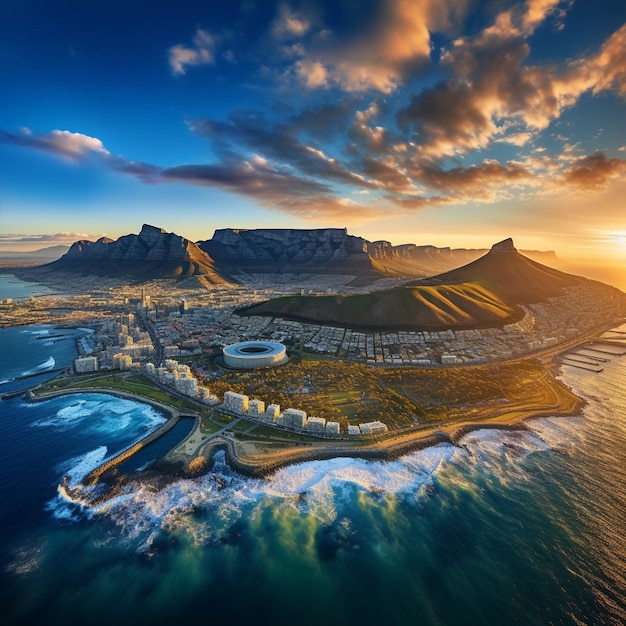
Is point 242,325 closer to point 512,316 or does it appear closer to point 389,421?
point 389,421

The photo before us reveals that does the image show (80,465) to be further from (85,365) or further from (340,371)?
(340,371)

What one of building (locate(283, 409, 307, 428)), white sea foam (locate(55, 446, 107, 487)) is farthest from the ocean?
building (locate(283, 409, 307, 428))

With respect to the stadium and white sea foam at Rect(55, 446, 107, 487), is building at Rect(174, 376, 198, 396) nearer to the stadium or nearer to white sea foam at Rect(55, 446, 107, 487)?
white sea foam at Rect(55, 446, 107, 487)

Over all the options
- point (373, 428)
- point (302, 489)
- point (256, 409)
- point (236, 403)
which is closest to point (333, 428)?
point (373, 428)

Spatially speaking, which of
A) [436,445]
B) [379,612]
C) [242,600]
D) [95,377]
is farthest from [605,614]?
[95,377]

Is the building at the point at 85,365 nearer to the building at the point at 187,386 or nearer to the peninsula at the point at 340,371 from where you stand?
the peninsula at the point at 340,371

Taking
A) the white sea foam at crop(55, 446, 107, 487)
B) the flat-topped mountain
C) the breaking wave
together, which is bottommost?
the white sea foam at crop(55, 446, 107, 487)

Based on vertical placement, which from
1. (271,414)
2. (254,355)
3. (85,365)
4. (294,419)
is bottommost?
(85,365)

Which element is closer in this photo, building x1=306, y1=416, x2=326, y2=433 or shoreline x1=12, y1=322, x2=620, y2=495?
shoreline x1=12, y1=322, x2=620, y2=495
